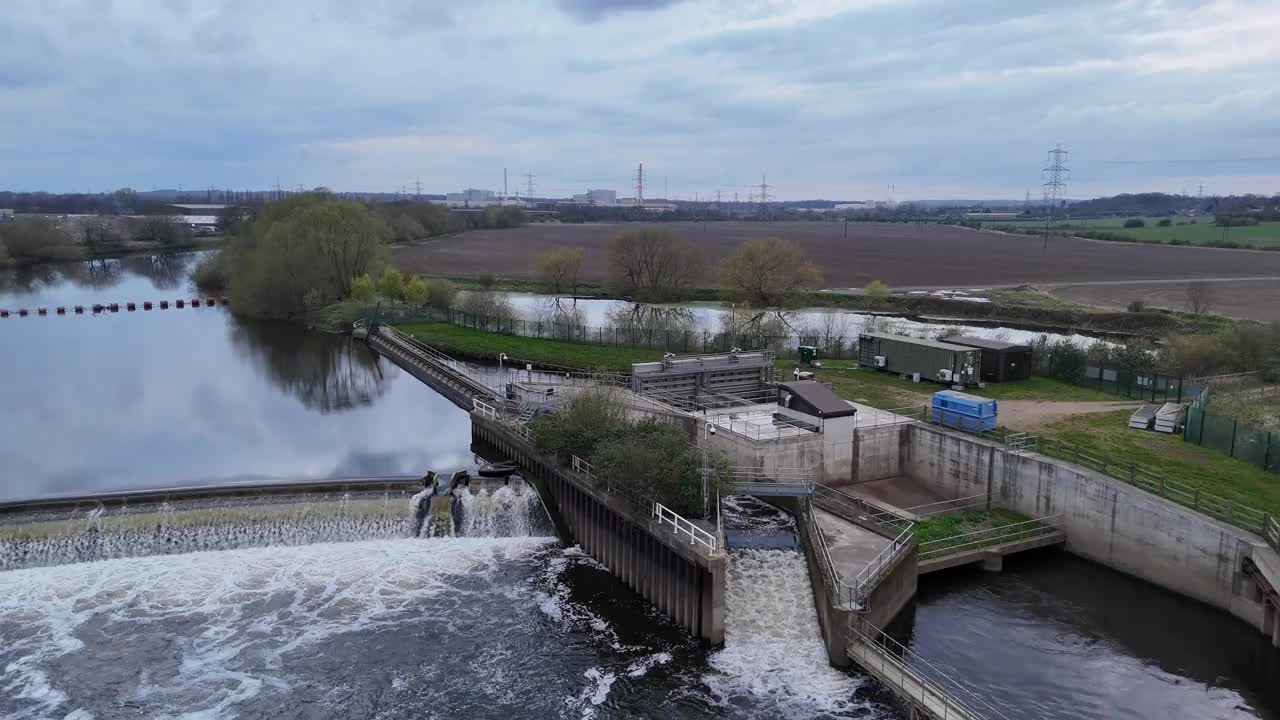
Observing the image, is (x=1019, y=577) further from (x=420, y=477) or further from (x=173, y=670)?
(x=173, y=670)

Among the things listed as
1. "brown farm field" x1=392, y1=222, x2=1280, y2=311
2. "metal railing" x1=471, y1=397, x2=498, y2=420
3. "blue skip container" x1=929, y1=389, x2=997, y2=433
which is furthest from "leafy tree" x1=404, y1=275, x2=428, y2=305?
"blue skip container" x1=929, y1=389, x2=997, y2=433

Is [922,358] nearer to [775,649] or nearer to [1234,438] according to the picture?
[1234,438]

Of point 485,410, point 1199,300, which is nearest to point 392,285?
point 485,410

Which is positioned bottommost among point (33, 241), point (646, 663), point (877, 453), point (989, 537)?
point (646, 663)

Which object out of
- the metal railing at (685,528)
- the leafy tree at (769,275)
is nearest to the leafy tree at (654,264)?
the leafy tree at (769,275)

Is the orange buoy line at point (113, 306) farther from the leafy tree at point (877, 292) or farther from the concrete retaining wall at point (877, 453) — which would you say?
the concrete retaining wall at point (877, 453)

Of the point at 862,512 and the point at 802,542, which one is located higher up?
the point at 862,512
